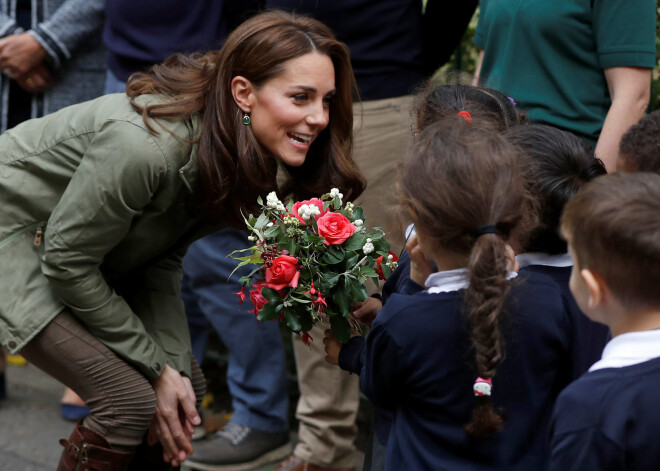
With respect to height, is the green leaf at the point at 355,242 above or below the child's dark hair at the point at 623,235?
below

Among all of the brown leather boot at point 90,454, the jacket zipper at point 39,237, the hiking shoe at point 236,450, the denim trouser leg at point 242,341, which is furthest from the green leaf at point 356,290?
the hiking shoe at point 236,450

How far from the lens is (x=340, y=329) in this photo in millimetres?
2506

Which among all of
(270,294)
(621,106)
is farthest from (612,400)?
(621,106)

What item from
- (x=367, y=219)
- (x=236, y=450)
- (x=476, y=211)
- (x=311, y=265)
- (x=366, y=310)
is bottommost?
(x=236, y=450)

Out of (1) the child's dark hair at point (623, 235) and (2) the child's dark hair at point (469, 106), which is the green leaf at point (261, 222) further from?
(1) the child's dark hair at point (623, 235)

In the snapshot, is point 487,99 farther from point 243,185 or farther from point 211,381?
point 211,381

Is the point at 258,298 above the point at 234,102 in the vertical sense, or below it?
below

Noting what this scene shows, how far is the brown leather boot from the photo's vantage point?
2.92m

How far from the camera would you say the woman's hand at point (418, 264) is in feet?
7.33

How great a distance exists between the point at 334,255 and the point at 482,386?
654 millimetres

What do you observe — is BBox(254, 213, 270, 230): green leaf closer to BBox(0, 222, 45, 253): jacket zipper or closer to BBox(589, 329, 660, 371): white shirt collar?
BBox(0, 222, 45, 253): jacket zipper

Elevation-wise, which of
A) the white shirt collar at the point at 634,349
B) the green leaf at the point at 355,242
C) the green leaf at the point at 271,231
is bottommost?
the green leaf at the point at 271,231

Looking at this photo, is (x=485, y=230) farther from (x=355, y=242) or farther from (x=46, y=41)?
(x=46, y=41)

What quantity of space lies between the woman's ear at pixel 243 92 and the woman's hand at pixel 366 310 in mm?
738
